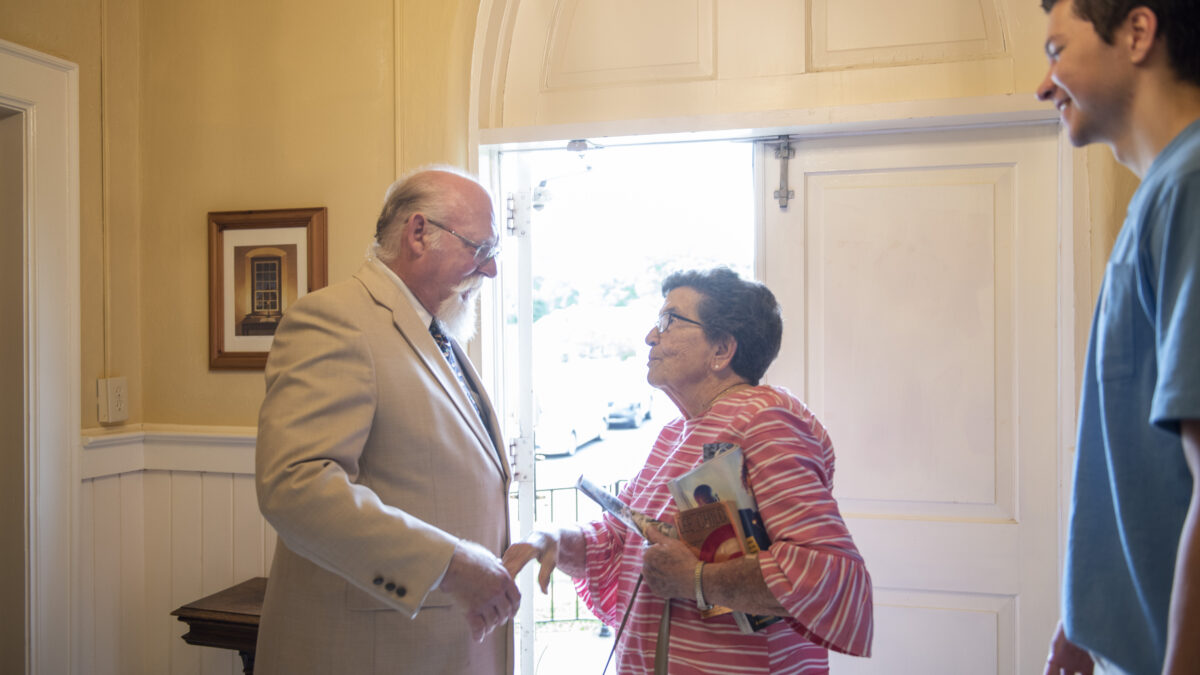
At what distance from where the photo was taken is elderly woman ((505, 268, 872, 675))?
1.30 m

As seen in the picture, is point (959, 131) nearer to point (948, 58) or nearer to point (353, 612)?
point (948, 58)

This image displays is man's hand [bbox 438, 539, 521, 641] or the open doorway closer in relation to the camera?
Answer: man's hand [bbox 438, 539, 521, 641]

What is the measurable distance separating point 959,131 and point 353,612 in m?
2.21

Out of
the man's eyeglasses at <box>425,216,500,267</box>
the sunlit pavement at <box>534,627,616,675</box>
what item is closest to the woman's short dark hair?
the man's eyeglasses at <box>425,216,500,267</box>

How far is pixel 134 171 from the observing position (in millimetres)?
2859

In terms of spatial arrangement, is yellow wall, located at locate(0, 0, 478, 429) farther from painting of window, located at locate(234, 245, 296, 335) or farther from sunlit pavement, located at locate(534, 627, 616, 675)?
sunlit pavement, located at locate(534, 627, 616, 675)

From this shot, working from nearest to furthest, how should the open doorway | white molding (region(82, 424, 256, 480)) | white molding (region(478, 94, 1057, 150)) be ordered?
white molding (region(478, 94, 1057, 150)) → the open doorway → white molding (region(82, 424, 256, 480))

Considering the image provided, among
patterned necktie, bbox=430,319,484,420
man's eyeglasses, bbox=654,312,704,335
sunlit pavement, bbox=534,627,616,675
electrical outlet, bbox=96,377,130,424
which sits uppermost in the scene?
man's eyeglasses, bbox=654,312,704,335

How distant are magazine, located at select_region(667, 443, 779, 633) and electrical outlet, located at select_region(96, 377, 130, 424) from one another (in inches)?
90.8

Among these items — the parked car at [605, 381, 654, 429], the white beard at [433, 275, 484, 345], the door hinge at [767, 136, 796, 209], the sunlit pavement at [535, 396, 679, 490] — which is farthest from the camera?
the parked car at [605, 381, 654, 429]

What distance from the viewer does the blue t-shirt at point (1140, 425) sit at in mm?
789

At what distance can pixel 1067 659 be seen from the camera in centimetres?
115

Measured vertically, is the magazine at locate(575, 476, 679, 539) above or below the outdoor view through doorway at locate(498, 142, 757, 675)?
below

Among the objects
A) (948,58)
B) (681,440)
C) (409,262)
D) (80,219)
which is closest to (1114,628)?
(681,440)
